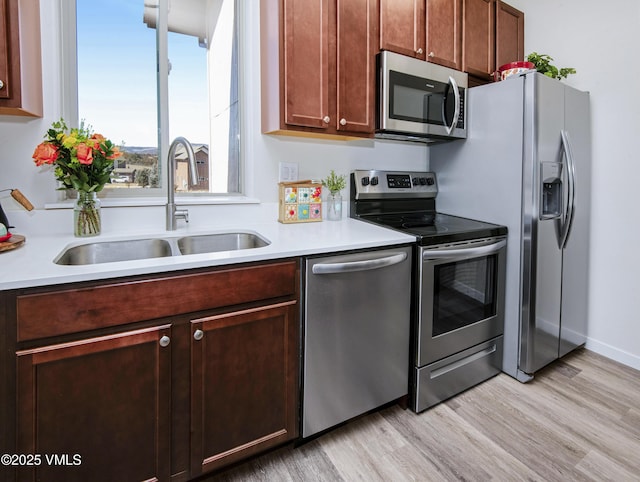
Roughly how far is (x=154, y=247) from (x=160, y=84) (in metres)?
0.87

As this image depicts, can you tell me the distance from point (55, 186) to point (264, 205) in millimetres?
951

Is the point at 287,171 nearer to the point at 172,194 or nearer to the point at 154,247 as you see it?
the point at 172,194

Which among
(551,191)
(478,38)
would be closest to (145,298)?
(551,191)

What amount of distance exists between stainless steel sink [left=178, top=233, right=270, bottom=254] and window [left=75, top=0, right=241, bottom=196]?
325 mm

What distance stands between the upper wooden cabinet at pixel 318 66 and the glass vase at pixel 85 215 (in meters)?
0.89

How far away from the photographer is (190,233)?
5.37 ft

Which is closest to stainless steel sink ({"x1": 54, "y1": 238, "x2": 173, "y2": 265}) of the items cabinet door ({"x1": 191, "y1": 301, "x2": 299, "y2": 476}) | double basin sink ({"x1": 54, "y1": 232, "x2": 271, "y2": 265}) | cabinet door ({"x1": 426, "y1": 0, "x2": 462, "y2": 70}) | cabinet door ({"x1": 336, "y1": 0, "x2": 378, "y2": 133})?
double basin sink ({"x1": 54, "y1": 232, "x2": 271, "y2": 265})

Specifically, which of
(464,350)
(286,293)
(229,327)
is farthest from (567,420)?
(229,327)

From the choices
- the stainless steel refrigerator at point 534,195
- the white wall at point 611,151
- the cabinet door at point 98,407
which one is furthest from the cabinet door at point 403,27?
the cabinet door at point 98,407

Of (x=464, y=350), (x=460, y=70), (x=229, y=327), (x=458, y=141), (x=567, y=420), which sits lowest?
(x=567, y=420)

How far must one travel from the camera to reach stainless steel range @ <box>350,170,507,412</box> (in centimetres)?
166

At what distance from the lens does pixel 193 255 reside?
1.18 metres

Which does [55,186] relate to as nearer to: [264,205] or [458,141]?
[264,205]

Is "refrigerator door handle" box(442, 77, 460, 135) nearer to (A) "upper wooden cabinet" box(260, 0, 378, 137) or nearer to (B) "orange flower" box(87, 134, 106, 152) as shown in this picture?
(A) "upper wooden cabinet" box(260, 0, 378, 137)
